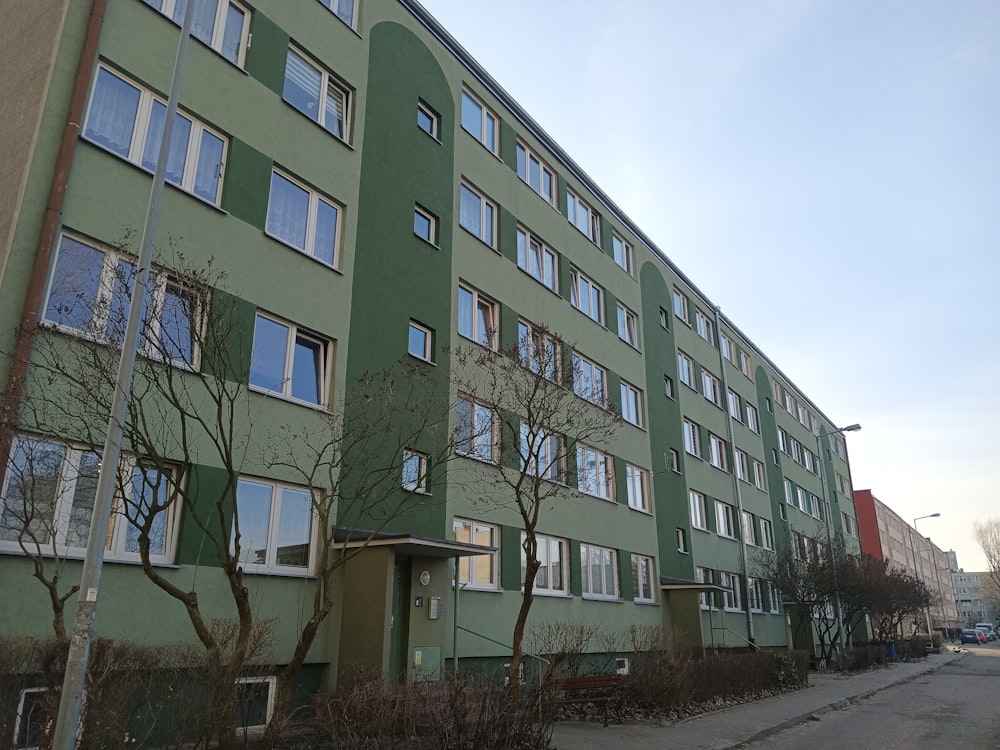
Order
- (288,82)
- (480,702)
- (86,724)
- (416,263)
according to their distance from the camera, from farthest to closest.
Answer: (416,263) < (288,82) < (480,702) < (86,724)

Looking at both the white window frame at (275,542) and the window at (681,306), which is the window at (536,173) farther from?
the white window frame at (275,542)

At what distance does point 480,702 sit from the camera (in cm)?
943

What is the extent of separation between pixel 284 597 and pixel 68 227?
6319 millimetres

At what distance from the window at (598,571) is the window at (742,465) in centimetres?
1511

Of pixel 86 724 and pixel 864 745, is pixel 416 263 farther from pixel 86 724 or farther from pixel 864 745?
pixel 864 745

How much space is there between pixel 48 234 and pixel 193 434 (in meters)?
3.35

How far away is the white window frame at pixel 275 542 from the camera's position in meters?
12.0

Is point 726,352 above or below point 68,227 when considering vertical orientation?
above

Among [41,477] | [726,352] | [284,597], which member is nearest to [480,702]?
[284,597]

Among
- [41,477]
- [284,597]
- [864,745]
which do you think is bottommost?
[864,745]

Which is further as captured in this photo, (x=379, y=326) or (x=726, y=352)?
(x=726, y=352)

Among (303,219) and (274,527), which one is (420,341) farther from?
(274,527)

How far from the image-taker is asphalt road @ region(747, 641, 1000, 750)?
13.1 m

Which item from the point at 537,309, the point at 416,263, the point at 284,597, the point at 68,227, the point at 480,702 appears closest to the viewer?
the point at 480,702
